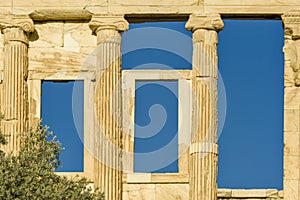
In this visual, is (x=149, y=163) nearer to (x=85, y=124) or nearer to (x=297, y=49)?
(x=85, y=124)

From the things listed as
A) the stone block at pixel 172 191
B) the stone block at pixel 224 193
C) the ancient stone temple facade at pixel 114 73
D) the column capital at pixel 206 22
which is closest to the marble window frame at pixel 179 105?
the stone block at pixel 172 191

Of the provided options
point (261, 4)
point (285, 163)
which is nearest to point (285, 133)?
point (285, 163)

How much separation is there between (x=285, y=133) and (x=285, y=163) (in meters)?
0.70

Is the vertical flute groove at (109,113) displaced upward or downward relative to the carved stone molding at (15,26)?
downward

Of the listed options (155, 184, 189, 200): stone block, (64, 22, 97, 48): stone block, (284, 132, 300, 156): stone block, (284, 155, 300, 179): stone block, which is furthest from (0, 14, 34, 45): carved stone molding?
(284, 155, 300, 179): stone block

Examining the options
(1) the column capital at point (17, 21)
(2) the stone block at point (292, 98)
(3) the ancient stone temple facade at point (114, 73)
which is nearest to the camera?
(3) the ancient stone temple facade at point (114, 73)

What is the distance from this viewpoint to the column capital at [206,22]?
36.2 m

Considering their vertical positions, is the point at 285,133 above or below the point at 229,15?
below

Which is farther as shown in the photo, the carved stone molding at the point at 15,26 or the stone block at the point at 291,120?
the carved stone molding at the point at 15,26

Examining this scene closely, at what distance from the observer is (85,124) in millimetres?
37281

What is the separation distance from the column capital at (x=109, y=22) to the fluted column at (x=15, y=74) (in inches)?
58.8

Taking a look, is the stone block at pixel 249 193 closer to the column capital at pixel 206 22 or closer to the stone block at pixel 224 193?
the stone block at pixel 224 193

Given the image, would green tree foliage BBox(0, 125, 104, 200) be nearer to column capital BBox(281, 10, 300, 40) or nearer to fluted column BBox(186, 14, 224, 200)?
fluted column BBox(186, 14, 224, 200)

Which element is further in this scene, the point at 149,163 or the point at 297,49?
the point at 149,163
